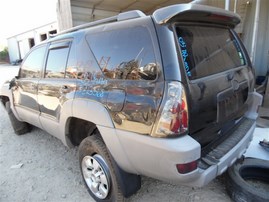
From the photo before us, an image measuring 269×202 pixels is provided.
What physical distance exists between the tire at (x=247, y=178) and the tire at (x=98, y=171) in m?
1.21

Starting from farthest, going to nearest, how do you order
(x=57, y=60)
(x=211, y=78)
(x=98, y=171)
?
(x=57, y=60) → (x=98, y=171) → (x=211, y=78)

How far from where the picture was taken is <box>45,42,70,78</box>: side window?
283 centimetres

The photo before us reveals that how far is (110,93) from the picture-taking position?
2.06 metres

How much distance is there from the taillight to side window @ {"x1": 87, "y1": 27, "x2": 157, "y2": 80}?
0.21 metres

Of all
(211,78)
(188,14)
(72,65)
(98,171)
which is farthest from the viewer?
(72,65)

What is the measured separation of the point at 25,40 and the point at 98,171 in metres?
26.3

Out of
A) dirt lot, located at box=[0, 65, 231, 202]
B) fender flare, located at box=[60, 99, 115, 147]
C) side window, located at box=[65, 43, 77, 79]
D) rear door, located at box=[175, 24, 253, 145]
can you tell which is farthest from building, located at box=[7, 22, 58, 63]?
rear door, located at box=[175, 24, 253, 145]

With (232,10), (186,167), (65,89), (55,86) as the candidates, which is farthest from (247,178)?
(232,10)

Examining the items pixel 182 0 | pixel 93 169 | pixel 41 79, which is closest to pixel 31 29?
pixel 182 0

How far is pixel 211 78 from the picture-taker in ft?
6.59

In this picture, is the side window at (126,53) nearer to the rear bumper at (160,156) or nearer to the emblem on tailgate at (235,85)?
the rear bumper at (160,156)

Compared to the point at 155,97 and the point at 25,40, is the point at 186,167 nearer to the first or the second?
the point at 155,97

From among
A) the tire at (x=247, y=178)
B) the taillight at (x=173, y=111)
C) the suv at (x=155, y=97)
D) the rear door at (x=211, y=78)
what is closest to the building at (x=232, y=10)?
the rear door at (x=211, y=78)

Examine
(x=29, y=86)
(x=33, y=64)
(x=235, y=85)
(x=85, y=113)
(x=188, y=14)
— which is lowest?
(x=85, y=113)
